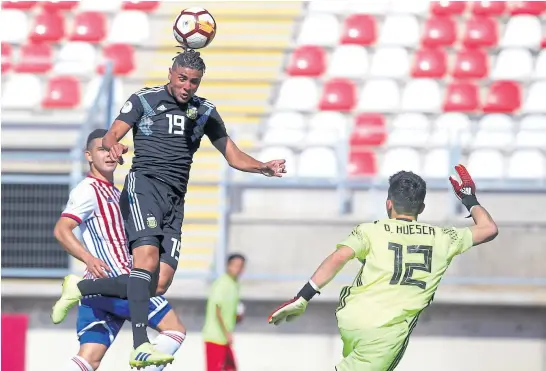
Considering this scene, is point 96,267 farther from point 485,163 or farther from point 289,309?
point 485,163

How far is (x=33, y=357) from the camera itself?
41.3ft

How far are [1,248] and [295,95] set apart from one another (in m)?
4.92

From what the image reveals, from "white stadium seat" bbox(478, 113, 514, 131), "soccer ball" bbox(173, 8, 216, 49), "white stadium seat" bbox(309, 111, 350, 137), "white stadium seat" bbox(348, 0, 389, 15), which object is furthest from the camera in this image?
"white stadium seat" bbox(348, 0, 389, 15)

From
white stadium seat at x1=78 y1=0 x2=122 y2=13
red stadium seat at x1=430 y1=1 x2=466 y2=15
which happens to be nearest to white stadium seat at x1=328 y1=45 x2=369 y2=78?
red stadium seat at x1=430 y1=1 x2=466 y2=15

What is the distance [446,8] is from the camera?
1653 centimetres

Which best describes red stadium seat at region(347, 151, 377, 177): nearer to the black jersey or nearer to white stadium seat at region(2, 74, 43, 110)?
white stadium seat at region(2, 74, 43, 110)

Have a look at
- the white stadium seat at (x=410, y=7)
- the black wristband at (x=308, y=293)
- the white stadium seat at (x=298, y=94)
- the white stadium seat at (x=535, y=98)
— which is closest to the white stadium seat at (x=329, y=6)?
the white stadium seat at (x=410, y=7)

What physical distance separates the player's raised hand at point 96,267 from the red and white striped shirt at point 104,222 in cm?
18

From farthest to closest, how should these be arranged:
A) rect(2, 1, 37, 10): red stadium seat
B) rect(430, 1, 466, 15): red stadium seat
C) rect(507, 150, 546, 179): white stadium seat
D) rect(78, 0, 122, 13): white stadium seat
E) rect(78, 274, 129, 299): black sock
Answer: rect(2, 1, 37, 10): red stadium seat, rect(78, 0, 122, 13): white stadium seat, rect(430, 1, 466, 15): red stadium seat, rect(507, 150, 546, 179): white stadium seat, rect(78, 274, 129, 299): black sock

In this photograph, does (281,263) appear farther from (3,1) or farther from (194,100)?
(3,1)

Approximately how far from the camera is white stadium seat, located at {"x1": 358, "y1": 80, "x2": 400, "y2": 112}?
1538 cm

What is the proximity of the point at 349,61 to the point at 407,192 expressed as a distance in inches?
383

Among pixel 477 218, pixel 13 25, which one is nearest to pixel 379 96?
pixel 13 25

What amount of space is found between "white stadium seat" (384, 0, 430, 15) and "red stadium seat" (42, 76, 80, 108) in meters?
4.81
